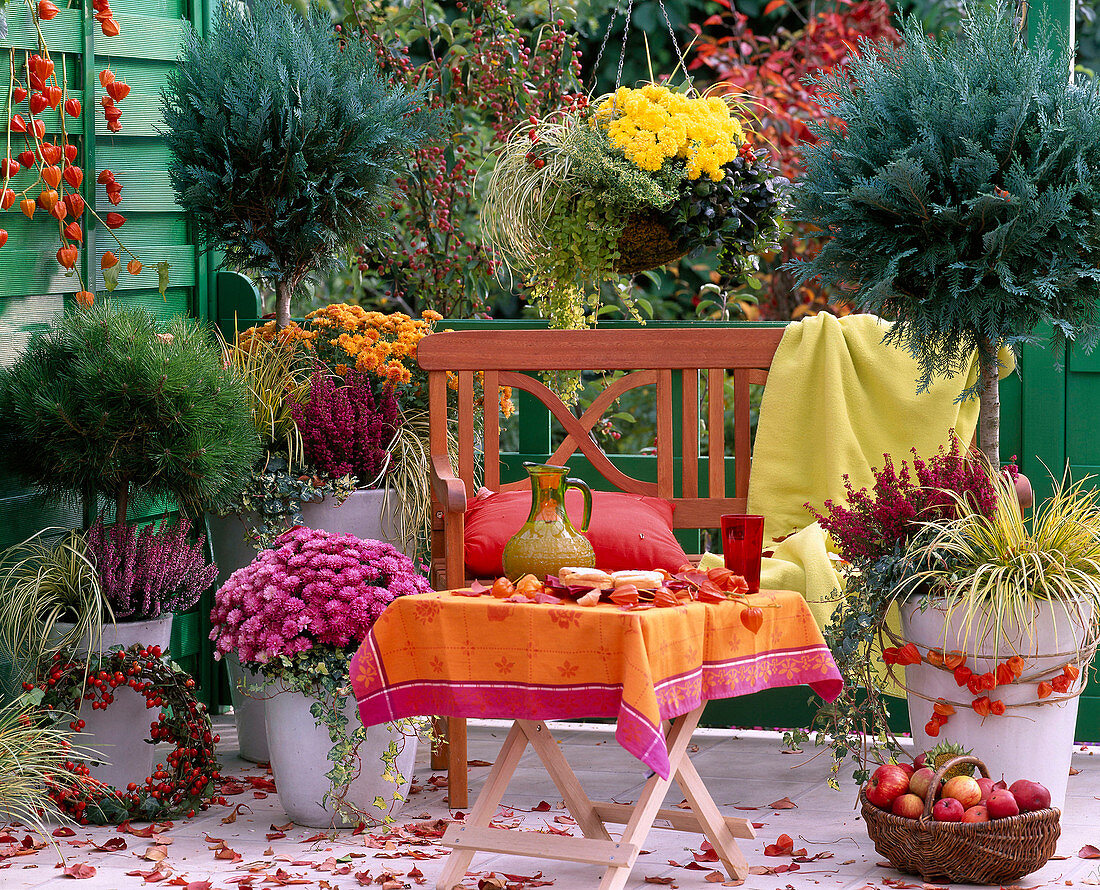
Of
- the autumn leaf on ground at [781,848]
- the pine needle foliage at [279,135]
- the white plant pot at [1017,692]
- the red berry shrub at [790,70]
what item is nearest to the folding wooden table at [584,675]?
the autumn leaf on ground at [781,848]

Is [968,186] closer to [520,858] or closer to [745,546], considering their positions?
[745,546]

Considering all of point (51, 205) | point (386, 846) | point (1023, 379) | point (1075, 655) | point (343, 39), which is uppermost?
point (343, 39)

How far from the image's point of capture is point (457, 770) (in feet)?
12.3

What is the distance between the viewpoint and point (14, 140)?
387 centimetres

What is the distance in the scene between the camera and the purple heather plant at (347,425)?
4051 millimetres

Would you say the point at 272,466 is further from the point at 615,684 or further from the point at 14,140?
the point at 615,684

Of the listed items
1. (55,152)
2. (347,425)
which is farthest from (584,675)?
(55,152)

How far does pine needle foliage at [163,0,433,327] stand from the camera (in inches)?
159

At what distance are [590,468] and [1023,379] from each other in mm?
1349

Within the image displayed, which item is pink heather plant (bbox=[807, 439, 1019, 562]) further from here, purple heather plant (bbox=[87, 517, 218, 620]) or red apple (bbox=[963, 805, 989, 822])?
purple heather plant (bbox=[87, 517, 218, 620])

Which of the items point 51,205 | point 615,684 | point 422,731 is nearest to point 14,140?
point 51,205

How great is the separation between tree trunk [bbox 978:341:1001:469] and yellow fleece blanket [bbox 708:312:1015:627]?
1.06ft

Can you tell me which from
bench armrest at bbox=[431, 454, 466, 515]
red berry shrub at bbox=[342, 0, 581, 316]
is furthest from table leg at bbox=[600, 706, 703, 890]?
red berry shrub at bbox=[342, 0, 581, 316]

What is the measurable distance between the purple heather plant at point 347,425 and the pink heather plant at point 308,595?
1.49 ft
